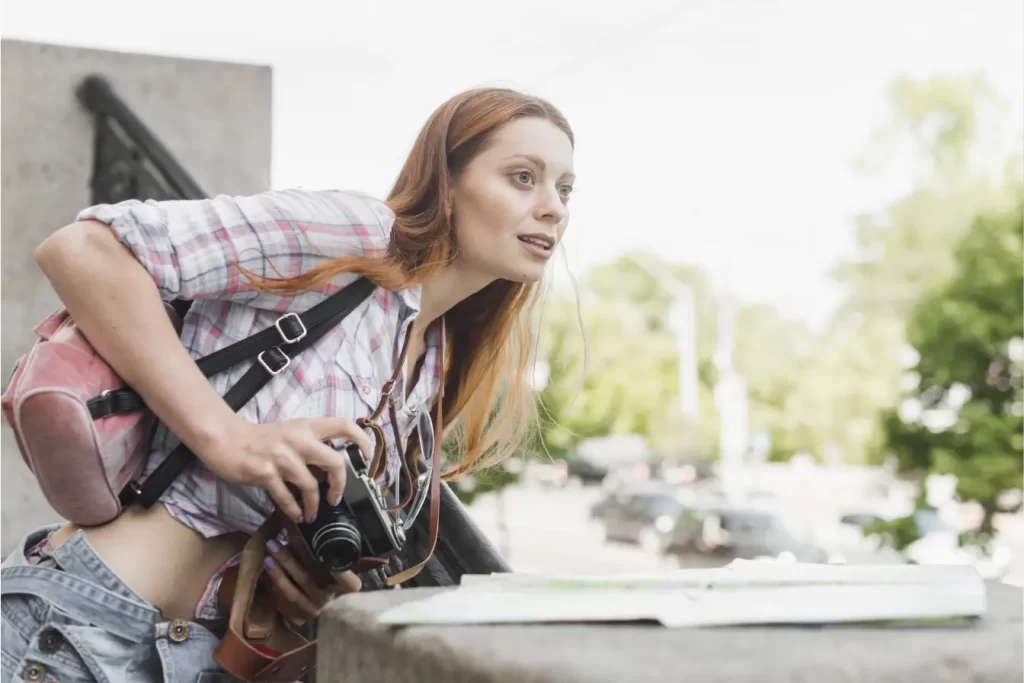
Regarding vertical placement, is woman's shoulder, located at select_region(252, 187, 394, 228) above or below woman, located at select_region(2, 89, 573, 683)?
above

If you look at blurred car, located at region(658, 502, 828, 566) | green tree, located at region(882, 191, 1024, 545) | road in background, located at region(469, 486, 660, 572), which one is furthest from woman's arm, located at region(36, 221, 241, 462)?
blurred car, located at region(658, 502, 828, 566)

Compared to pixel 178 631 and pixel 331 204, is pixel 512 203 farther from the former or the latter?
pixel 178 631

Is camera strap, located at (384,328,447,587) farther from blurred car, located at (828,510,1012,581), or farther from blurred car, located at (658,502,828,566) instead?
blurred car, located at (658,502,828,566)

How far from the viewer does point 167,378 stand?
0.83 meters

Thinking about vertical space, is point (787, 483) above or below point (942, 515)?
below

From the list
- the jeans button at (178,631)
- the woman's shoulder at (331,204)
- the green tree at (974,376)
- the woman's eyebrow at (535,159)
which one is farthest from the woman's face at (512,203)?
the green tree at (974,376)

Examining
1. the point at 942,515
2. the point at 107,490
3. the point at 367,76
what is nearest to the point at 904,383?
the point at 942,515

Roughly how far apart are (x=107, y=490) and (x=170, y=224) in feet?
0.71

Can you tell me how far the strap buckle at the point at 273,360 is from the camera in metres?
0.89

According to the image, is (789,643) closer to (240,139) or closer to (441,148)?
(441,148)

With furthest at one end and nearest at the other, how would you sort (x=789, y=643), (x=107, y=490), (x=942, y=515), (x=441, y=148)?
(x=942, y=515) < (x=441, y=148) < (x=107, y=490) < (x=789, y=643)

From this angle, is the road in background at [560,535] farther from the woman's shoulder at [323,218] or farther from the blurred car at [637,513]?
the woman's shoulder at [323,218]

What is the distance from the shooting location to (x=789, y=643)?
0.42 metres

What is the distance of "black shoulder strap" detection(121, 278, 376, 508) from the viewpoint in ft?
2.87
